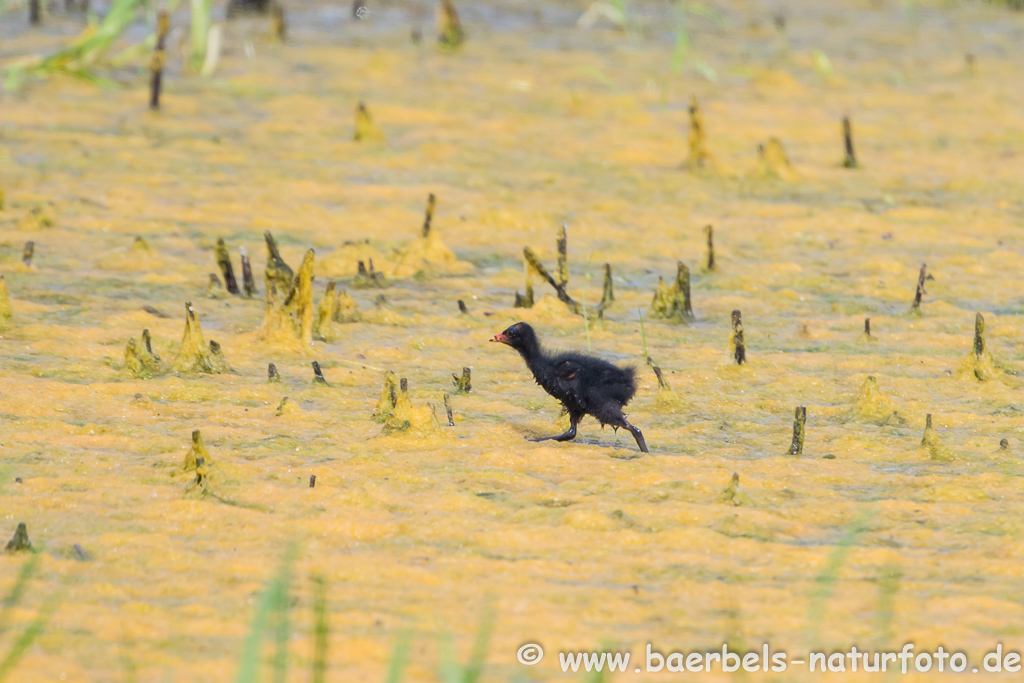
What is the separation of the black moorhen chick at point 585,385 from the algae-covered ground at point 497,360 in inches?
5.8

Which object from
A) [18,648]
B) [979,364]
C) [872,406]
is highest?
[979,364]

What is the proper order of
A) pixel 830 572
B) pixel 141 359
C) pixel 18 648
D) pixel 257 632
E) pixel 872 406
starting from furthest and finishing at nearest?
pixel 141 359, pixel 872 406, pixel 830 572, pixel 18 648, pixel 257 632

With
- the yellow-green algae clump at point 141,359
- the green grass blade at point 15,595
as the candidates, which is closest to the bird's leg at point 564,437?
the yellow-green algae clump at point 141,359

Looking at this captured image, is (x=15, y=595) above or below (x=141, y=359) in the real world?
below

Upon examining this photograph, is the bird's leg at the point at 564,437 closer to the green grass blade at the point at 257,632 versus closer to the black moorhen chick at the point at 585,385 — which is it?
the black moorhen chick at the point at 585,385

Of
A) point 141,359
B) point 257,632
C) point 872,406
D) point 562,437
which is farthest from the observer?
point 141,359

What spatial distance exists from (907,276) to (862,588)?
12.9 ft

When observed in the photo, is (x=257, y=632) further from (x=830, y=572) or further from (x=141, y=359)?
(x=141, y=359)

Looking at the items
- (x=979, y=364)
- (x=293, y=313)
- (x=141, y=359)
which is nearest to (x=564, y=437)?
(x=293, y=313)

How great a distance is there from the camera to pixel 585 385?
193 inches

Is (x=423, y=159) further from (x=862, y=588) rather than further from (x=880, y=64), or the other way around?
(x=862, y=588)

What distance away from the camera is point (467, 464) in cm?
472

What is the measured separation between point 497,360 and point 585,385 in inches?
47.5

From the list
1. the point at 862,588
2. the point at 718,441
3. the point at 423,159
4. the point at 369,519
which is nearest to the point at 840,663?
the point at 862,588
